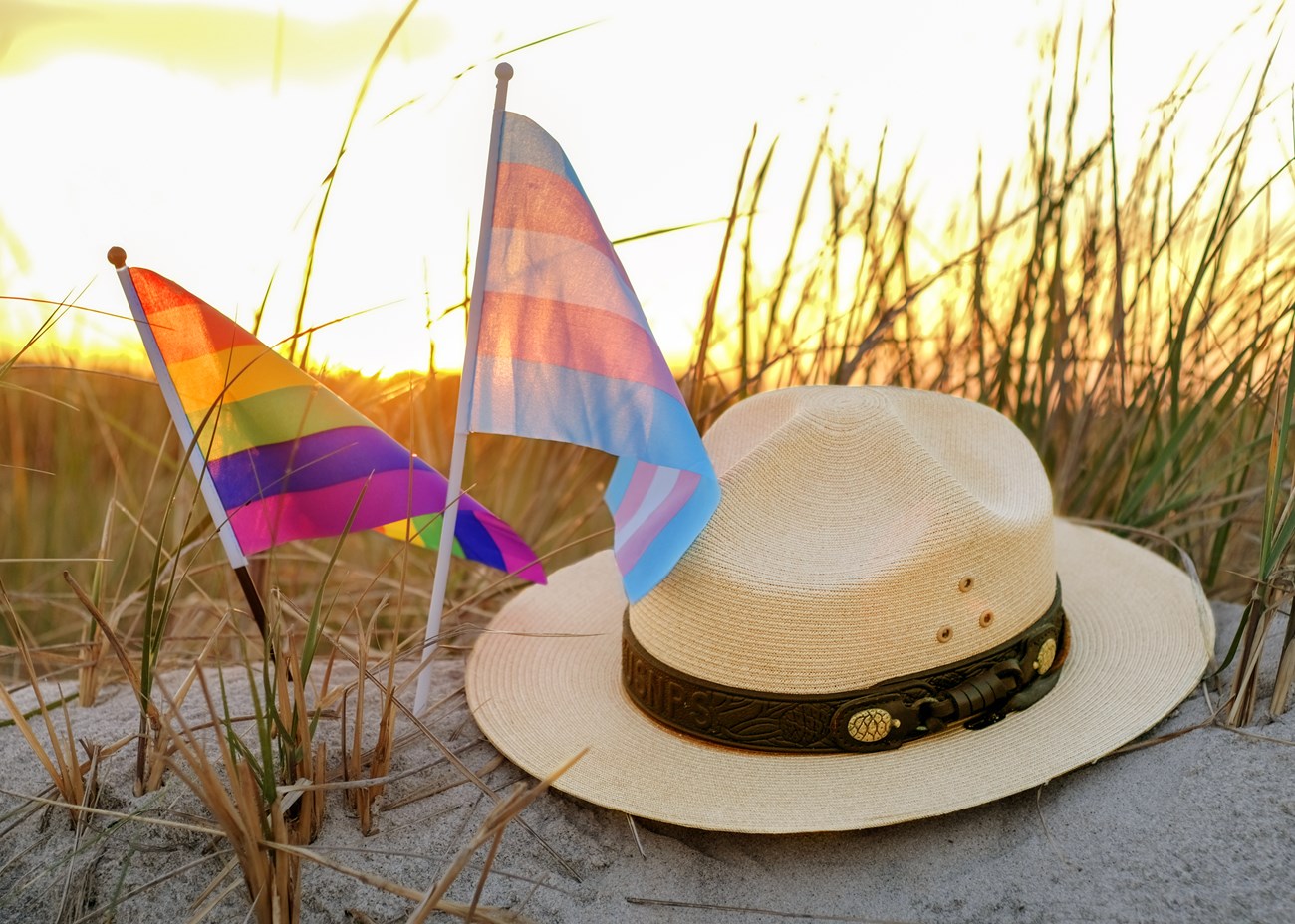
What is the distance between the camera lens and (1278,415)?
171 centimetres

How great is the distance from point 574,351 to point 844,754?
2.69 ft

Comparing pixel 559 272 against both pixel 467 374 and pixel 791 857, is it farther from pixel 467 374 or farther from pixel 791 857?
pixel 791 857

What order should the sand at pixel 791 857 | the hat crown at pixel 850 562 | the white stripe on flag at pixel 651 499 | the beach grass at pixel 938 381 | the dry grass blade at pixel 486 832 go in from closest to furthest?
the dry grass blade at pixel 486 832
the sand at pixel 791 857
the hat crown at pixel 850 562
the white stripe on flag at pixel 651 499
the beach grass at pixel 938 381

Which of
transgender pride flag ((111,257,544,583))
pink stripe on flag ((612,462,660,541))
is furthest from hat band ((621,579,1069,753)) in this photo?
transgender pride flag ((111,257,544,583))

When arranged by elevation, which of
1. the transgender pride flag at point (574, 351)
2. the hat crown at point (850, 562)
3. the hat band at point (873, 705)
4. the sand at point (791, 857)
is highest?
the transgender pride flag at point (574, 351)

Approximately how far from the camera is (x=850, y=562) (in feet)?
5.47

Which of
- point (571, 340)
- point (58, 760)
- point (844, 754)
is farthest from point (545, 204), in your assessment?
point (58, 760)

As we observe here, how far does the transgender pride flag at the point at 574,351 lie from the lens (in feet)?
5.45

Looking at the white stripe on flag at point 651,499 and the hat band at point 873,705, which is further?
the white stripe on flag at point 651,499

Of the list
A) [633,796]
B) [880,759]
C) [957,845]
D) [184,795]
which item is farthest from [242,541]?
[957,845]

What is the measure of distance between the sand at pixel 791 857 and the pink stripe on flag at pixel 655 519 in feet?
1.46

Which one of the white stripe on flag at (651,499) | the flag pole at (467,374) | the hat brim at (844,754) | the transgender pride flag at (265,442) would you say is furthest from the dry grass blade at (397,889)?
the white stripe on flag at (651,499)

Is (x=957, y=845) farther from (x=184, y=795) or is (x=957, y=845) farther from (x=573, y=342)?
(x=184, y=795)

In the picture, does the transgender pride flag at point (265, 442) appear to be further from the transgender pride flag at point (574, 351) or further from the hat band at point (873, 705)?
the hat band at point (873, 705)
